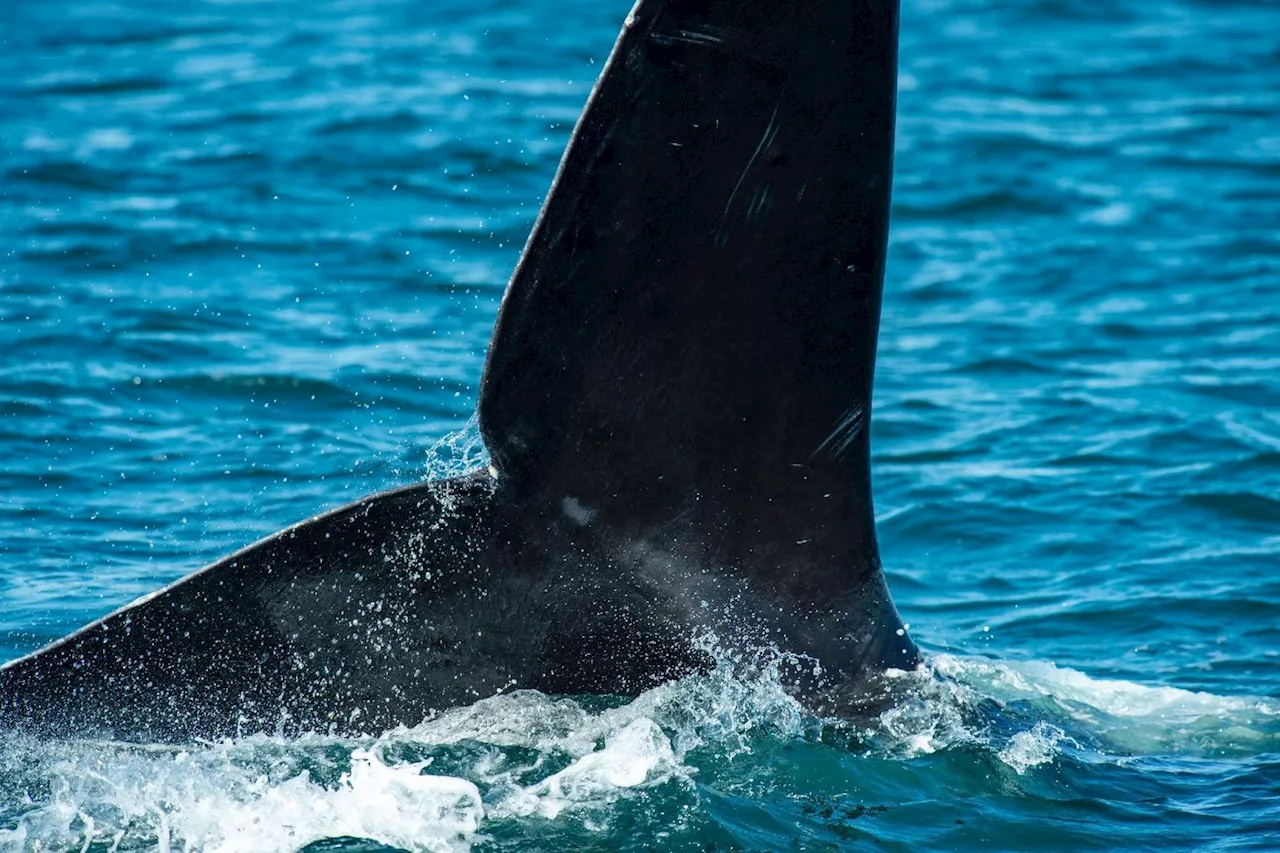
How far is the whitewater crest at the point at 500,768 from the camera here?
170 inches

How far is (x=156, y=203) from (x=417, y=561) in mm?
9283

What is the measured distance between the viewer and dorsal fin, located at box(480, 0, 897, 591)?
145 inches

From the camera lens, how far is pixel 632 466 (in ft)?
13.7

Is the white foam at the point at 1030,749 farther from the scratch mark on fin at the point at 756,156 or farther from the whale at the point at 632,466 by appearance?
the scratch mark on fin at the point at 756,156

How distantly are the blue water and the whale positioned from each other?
20 centimetres

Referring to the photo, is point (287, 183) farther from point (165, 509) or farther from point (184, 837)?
point (184, 837)

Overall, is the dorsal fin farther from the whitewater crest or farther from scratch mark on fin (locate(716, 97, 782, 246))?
the whitewater crest

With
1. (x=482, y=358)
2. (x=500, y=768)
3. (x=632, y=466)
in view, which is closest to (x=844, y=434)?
(x=632, y=466)

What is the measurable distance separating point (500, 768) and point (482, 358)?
601 cm

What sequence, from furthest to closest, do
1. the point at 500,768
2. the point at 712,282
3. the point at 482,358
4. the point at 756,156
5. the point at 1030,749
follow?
the point at 482,358 < the point at 1030,749 < the point at 500,768 < the point at 712,282 < the point at 756,156

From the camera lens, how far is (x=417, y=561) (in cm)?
413

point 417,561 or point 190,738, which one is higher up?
point 417,561

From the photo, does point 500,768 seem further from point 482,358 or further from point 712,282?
point 482,358

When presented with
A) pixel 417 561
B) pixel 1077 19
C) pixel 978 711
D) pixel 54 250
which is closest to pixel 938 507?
pixel 978 711
